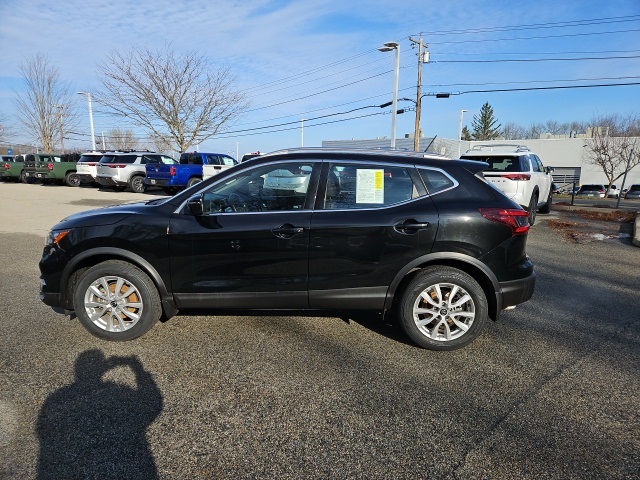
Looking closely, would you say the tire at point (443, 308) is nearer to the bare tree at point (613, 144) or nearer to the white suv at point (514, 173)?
the white suv at point (514, 173)

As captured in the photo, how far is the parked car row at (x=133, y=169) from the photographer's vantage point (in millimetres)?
16719

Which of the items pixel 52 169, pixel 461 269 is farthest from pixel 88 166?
pixel 461 269

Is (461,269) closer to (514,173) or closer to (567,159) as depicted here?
(514,173)

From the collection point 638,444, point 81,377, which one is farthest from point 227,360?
point 638,444

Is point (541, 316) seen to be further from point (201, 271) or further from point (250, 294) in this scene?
point (201, 271)

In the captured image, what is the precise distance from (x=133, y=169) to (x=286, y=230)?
17.2 meters

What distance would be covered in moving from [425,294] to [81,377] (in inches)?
111

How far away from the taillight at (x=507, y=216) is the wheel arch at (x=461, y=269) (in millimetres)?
389

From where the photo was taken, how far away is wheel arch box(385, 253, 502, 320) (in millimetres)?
3426

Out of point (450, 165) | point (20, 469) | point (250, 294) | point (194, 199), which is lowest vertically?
point (20, 469)

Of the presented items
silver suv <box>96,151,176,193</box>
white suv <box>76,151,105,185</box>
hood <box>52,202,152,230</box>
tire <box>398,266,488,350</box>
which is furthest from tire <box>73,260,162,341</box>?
white suv <box>76,151,105,185</box>

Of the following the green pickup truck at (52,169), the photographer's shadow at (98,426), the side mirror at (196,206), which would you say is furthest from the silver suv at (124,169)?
the photographer's shadow at (98,426)

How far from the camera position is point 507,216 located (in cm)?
343

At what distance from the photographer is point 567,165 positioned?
156ft
